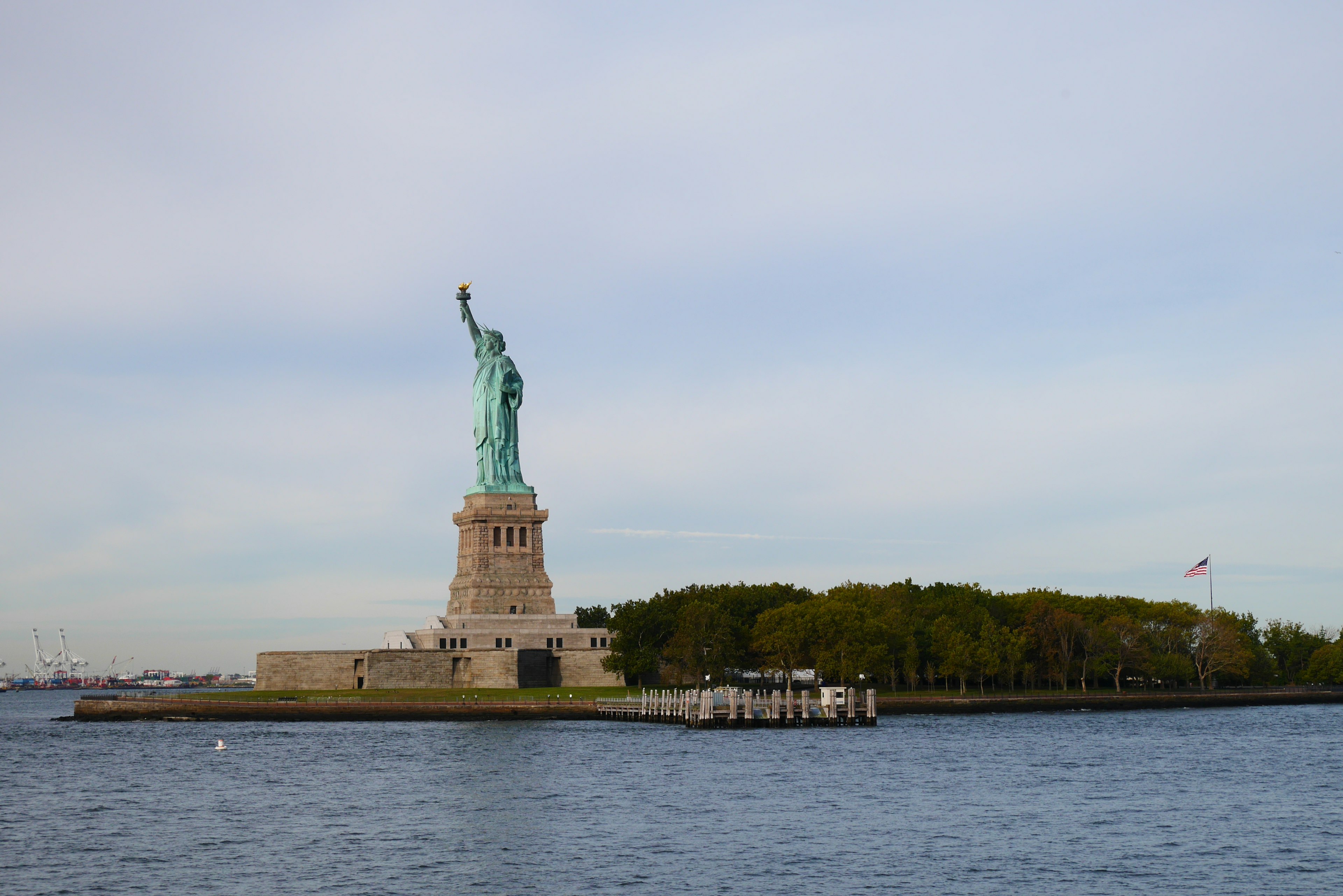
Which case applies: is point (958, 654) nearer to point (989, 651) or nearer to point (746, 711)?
point (989, 651)

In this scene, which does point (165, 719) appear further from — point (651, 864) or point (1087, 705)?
A: point (651, 864)

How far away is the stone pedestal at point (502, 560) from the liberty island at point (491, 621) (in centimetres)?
8

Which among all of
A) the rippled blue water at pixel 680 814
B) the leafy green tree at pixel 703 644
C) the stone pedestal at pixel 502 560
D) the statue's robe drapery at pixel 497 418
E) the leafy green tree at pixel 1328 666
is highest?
the statue's robe drapery at pixel 497 418

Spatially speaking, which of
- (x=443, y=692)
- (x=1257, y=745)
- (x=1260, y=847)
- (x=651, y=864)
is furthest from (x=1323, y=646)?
(x=651, y=864)

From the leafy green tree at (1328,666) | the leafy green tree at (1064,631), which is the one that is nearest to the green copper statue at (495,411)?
the leafy green tree at (1064,631)

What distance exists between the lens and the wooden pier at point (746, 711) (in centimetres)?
8844

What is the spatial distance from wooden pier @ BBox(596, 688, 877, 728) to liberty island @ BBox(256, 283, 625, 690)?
53.9 feet

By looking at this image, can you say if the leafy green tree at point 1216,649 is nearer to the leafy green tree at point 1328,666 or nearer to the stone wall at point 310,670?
the leafy green tree at point 1328,666

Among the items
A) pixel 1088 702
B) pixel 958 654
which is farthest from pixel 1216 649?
pixel 958 654

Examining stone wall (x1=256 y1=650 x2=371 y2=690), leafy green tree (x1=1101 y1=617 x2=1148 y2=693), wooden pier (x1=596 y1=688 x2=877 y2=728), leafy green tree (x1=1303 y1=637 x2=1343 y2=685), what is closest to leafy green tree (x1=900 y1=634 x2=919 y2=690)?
wooden pier (x1=596 y1=688 x2=877 y2=728)

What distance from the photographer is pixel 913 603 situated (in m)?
121

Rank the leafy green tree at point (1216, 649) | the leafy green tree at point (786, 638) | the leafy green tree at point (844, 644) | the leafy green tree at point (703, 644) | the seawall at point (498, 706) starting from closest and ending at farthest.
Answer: the seawall at point (498, 706) → the leafy green tree at point (844, 644) → the leafy green tree at point (786, 638) → the leafy green tree at point (703, 644) → the leafy green tree at point (1216, 649)

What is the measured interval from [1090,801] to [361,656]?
67.0m

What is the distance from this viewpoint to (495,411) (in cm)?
12100
